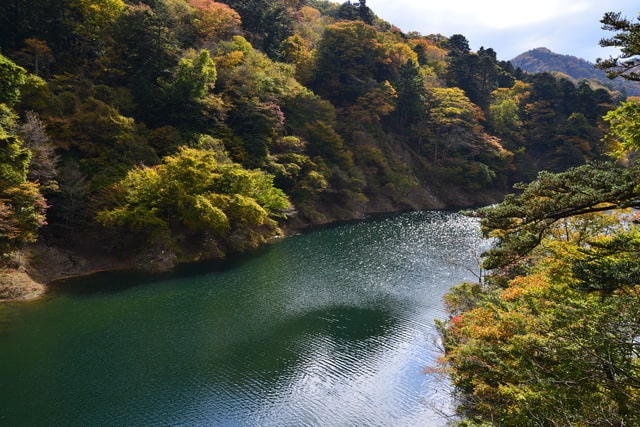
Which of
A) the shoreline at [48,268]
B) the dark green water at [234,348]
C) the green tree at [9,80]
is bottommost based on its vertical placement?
the dark green water at [234,348]

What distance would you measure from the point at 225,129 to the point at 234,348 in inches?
886

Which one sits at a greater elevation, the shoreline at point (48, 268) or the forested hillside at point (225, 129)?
the forested hillside at point (225, 129)

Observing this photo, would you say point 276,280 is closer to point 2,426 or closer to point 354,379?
point 354,379

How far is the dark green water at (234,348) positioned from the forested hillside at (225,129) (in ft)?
12.9

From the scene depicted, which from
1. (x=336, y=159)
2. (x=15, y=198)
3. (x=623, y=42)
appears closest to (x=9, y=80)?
(x=15, y=198)

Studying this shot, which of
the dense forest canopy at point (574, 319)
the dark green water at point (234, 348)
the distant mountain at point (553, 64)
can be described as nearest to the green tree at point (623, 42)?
the dense forest canopy at point (574, 319)

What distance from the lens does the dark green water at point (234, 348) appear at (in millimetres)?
11930

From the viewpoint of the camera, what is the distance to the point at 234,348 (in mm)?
15648

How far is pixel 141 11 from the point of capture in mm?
31891

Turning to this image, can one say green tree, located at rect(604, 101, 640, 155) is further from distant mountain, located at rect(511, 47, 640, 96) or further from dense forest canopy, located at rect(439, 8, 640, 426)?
distant mountain, located at rect(511, 47, 640, 96)

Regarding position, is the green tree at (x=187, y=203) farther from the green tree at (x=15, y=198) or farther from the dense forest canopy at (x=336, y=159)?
the green tree at (x=15, y=198)

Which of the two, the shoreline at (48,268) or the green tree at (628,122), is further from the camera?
the shoreline at (48,268)

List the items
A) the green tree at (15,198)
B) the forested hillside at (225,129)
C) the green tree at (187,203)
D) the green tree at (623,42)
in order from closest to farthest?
1. the green tree at (623,42)
2. the green tree at (15,198)
3. the forested hillside at (225,129)
4. the green tree at (187,203)

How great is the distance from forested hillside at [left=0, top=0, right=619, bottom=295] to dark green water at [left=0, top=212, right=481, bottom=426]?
3.94m
